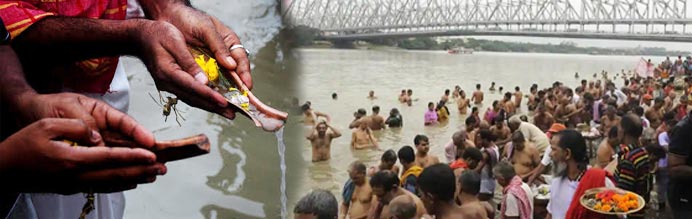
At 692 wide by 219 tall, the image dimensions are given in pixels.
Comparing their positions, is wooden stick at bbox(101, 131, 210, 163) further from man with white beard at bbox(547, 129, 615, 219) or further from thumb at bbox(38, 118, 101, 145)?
man with white beard at bbox(547, 129, 615, 219)

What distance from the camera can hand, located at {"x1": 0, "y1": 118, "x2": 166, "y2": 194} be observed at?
1.70 feet

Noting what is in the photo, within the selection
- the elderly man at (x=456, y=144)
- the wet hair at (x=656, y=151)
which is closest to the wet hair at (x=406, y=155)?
the elderly man at (x=456, y=144)

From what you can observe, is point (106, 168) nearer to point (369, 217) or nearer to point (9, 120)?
point (9, 120)

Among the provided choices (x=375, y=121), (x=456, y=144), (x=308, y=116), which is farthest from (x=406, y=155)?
(x=375, y=121)

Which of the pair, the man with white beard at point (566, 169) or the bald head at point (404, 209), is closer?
the bald head at point (404, 209)

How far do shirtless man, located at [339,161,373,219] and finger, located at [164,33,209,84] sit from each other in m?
2.16

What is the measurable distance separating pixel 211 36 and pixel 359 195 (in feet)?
6.96

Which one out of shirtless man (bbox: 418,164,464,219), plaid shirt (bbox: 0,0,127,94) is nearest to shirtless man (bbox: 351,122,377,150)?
shirtless man (bbox: 418,164,464,219)

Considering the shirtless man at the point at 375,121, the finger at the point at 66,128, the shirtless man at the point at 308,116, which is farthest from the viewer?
the shirtless man at the point at 375,121

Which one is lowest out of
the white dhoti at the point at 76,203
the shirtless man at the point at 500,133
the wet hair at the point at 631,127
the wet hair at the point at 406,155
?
the shirtless man at the point at 500,133

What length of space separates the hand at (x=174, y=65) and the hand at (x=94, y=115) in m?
0.13

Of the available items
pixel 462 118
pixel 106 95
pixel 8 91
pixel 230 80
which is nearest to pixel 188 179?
pixel 106 95

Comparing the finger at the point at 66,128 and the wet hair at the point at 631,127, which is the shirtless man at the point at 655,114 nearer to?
the wet hair at the point at 631,127

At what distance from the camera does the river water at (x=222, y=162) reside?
1.97 m
